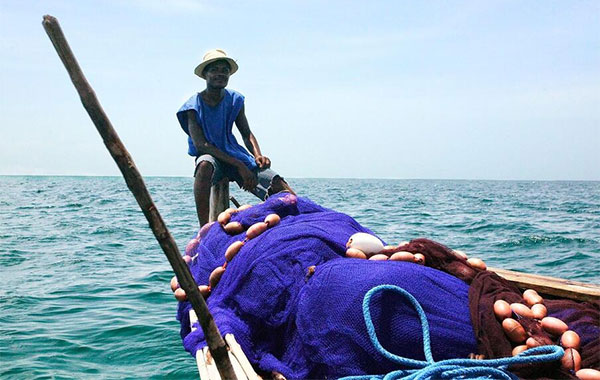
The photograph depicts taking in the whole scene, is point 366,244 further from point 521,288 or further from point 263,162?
point 263,162

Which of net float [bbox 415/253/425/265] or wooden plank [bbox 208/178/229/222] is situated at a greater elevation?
wooden plank [bbox 208/178/229/222]

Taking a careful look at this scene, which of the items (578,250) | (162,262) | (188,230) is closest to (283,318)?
(162,262)

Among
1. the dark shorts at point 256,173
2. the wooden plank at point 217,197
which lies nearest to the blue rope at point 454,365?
the dark shorts at point 256,173

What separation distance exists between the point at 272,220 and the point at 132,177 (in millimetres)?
1811

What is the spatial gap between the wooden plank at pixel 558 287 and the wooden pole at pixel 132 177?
2137mm

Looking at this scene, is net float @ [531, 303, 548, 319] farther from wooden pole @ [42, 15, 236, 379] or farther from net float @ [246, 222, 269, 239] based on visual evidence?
net float @ [246, 222, 269, 239]

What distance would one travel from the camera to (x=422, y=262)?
3.25 metres

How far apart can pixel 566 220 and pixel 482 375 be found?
17.7 meters

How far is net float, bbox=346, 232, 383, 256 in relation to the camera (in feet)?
11.0

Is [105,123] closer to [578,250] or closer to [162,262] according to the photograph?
[162,262]

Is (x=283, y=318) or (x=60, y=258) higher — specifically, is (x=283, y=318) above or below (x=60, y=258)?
above

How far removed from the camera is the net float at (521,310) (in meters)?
2.70

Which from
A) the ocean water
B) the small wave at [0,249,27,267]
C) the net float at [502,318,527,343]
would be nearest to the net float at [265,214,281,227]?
the net float at [502,318,527,343]

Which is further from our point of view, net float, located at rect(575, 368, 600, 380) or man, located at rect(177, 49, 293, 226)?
man, located at rect(177, 49, 293, 226)
